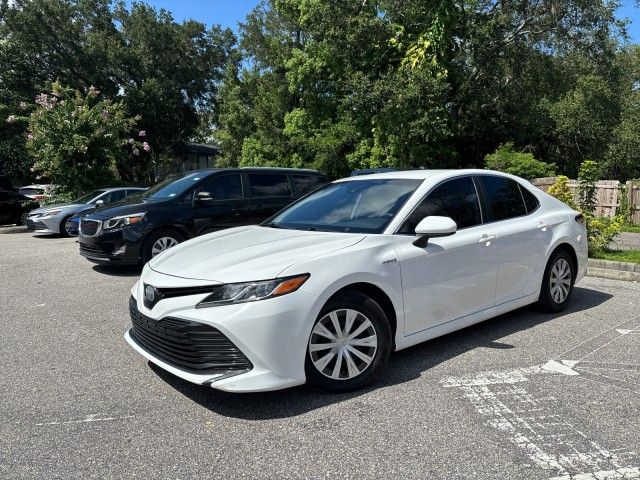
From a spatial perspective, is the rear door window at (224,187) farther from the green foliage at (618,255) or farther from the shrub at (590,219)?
the green foliage at (618,255)

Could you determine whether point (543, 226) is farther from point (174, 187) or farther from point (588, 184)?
point (174, 187)

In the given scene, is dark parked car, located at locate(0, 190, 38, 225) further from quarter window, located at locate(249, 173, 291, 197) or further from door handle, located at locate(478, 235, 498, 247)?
door handle, located at locate(478, 235, 498, 247)

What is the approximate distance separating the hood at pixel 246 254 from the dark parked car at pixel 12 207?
15930 mm

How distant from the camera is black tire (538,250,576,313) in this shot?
5.69 m

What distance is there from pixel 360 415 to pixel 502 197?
2862 mm

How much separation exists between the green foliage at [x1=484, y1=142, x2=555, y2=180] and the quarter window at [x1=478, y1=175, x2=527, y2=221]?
14498mm

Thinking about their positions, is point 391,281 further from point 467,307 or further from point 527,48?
point 527,48

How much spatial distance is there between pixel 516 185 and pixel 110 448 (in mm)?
4443

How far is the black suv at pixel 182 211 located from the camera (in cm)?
846

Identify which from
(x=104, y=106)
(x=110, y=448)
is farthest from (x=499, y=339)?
(x=104, y=106)

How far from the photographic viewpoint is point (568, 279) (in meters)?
5.96

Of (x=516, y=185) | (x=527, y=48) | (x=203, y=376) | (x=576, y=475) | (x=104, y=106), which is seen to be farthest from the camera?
(x=527, y=48)

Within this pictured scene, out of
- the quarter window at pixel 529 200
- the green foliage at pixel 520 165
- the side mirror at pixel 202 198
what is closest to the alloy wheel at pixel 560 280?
the quarter window at pixel 529 200

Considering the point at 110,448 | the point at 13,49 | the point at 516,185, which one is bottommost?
the point at 110,448
